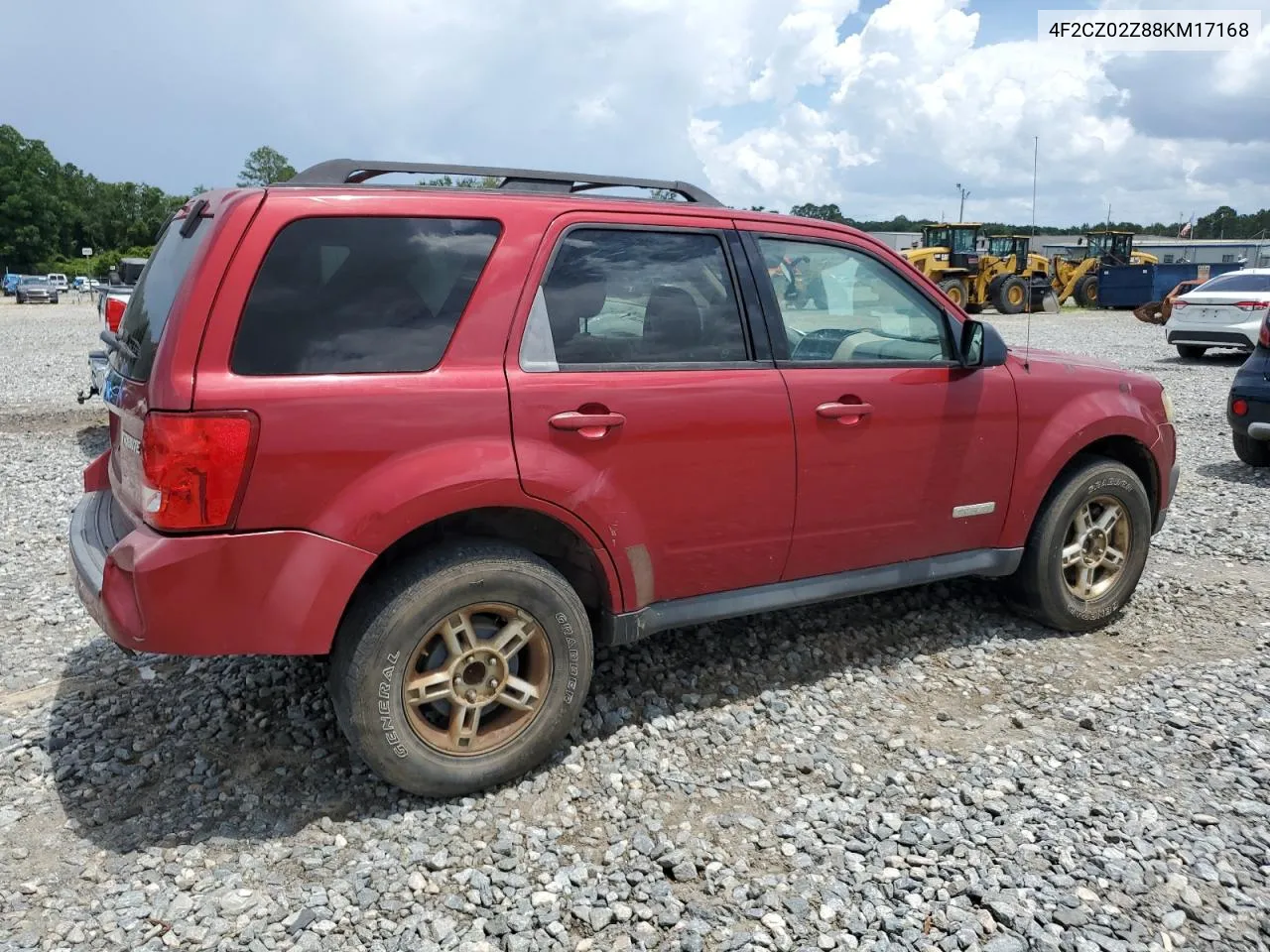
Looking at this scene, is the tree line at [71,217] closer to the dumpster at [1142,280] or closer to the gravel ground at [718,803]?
the dumpster at [1142,280]

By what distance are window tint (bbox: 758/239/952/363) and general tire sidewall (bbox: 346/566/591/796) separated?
1.41 metres

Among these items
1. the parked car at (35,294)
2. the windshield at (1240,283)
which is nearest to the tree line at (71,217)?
the parked car at (35,294)

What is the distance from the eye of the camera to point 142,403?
9.14 feet

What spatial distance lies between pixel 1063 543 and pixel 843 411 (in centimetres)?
151

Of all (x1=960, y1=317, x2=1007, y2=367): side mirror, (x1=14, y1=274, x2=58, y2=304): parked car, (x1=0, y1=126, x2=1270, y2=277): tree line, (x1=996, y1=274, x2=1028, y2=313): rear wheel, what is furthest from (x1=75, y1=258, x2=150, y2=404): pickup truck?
(x1=0, y1=126, x2=1270, y2=277): tree line

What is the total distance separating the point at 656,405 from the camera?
131 inches

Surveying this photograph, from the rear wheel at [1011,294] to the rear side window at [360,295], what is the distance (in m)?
28.5

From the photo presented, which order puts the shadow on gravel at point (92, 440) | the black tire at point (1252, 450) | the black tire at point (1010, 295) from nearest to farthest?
the black tire at point (1252, 450)
the shadow on gravel at point (92, 440)
the black tire at point (1010, 295)

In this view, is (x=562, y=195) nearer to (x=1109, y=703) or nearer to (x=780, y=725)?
(x=780, y=725)

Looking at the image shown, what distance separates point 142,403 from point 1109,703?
369 centimetres

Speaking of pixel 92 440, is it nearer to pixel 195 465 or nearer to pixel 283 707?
pixel 283 707

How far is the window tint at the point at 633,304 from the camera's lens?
3.24m

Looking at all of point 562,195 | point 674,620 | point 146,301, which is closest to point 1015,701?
point 674,620

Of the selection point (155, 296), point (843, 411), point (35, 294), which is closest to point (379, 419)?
point (155, 296)
